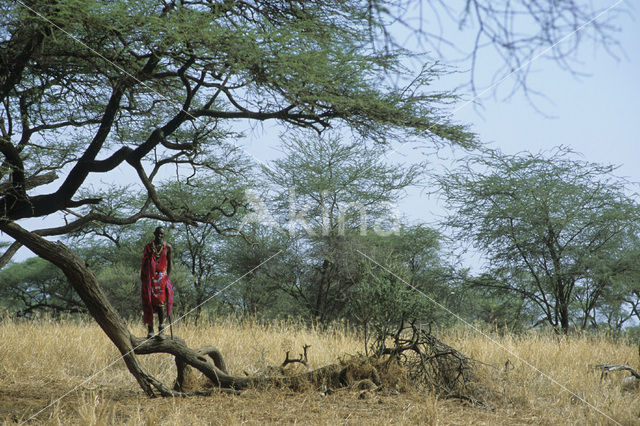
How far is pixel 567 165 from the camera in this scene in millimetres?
13703

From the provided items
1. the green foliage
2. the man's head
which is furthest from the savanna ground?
the green foliage

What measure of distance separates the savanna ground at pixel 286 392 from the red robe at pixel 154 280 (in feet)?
2.68

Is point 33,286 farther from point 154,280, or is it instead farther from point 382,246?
point 154,280

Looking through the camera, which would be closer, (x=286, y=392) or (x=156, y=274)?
(x=156, y=274)

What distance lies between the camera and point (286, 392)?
530 centimetres

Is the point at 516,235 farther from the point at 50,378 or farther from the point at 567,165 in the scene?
the point at 50,378

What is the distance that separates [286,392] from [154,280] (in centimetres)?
151

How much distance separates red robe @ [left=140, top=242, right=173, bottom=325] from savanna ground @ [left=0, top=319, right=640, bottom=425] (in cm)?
82

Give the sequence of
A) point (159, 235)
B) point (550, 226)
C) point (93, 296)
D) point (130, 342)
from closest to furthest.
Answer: point (159, 235), point (93, 296), point (130, 342), point (550, 226)

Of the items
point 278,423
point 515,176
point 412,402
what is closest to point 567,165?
point 515,176

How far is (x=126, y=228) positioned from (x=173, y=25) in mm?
14071

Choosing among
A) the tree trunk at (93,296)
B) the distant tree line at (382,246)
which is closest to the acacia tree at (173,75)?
the tree trunk at (93,296)

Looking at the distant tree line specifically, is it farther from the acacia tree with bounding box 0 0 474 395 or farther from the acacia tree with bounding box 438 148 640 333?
the acacia tree with bounding box 0 0 474 395

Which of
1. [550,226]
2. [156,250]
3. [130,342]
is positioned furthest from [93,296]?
[550,226]
